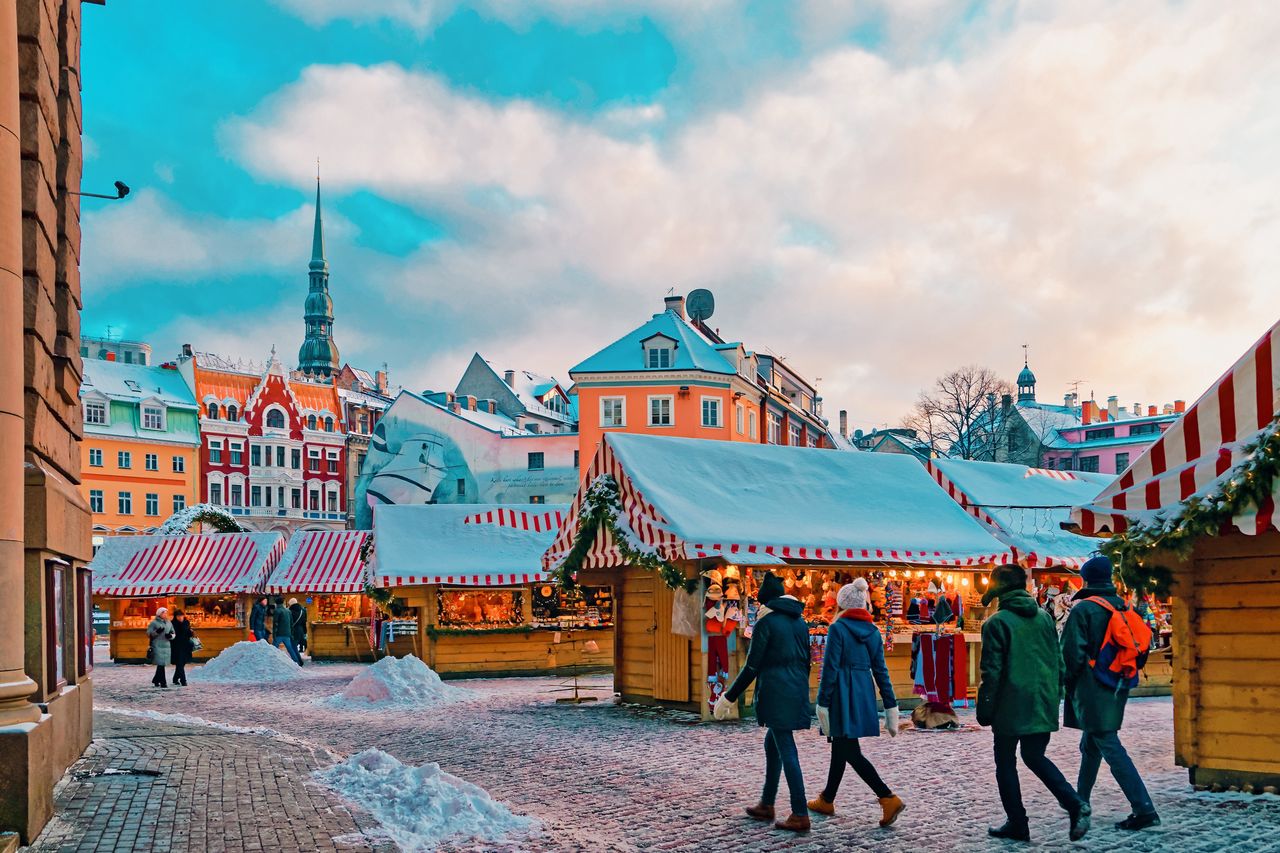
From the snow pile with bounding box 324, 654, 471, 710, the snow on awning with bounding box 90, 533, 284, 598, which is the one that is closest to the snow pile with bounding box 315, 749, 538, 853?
the snow pile with bounding box 324, 654, 471, 710

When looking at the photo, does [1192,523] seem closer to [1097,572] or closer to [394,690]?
[1097,572]

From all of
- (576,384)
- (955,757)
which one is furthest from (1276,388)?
(576,384)

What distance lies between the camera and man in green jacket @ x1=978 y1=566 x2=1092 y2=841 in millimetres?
8586

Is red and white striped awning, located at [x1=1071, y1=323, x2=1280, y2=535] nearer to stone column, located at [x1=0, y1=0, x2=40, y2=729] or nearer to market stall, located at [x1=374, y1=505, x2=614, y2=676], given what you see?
stone column, located at [x1=0, y1=0, x2=40, y2=729]

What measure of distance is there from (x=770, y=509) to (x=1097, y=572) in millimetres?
9798

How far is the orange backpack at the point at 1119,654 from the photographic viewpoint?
909 cm

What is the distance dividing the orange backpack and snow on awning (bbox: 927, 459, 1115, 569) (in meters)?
11.7

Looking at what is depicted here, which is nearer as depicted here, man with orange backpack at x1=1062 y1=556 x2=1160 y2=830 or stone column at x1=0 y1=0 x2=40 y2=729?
stone column at x1=0 y1=0 x2=40 y2=729

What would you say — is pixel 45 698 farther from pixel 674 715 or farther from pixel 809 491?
pixel 809 491

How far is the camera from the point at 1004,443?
84.2 m

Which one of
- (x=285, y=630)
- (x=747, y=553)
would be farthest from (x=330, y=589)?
(x=747, y=553)

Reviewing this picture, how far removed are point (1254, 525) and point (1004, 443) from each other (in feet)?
253

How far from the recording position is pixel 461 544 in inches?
1142

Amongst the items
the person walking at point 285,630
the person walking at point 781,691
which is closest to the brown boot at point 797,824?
the person walking at point 781,691
